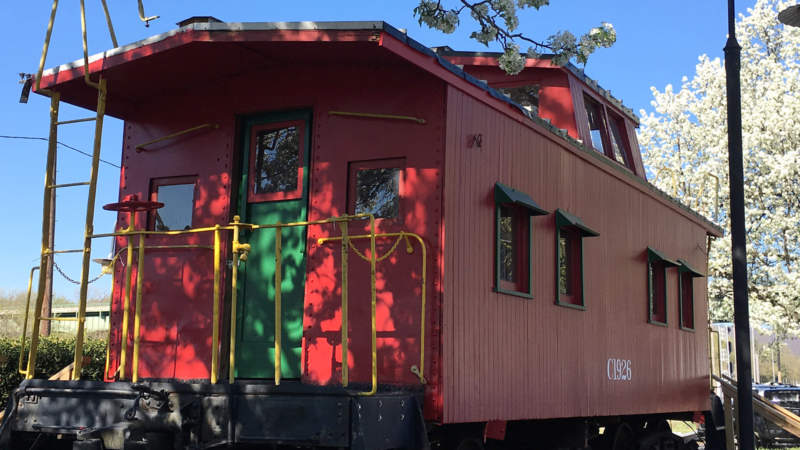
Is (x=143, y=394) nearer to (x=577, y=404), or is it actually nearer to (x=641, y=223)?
(x=577, y=404)

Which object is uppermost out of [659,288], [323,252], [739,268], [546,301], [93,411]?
[659,288]

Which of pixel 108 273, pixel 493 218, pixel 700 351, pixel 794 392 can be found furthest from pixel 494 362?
pixel 794 392

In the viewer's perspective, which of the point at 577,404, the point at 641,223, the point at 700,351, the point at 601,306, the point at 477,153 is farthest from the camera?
the point at 700,351

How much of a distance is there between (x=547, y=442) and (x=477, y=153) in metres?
3.69

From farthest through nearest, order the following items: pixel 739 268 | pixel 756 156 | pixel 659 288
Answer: pixel 756 156 < pixel 659 288 < pixel 739 268

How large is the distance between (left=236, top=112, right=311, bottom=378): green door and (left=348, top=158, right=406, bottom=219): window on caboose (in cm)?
45

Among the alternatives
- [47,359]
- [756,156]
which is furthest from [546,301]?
[756,156]

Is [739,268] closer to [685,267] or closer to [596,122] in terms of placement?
[596,122]

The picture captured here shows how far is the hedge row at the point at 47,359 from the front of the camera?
1210 centimetres

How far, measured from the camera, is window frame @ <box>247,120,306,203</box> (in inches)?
295

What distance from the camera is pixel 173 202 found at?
26.4ft

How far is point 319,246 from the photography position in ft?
23.5

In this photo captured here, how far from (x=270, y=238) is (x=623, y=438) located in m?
6.01

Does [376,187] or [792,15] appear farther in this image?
[792,15]
